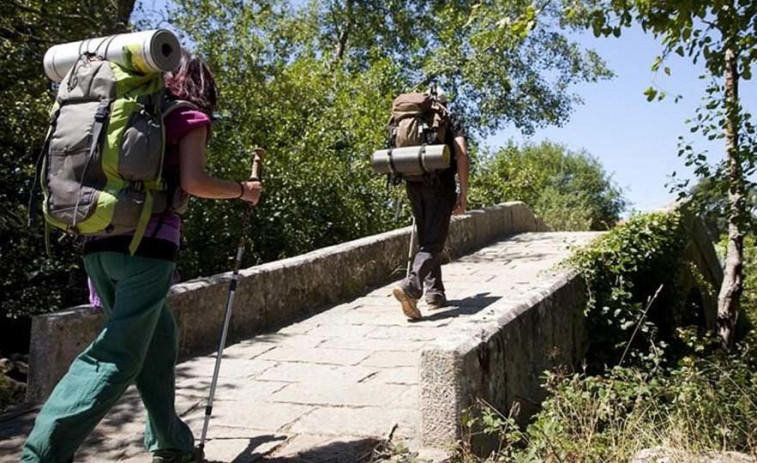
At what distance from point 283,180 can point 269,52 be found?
404 cm

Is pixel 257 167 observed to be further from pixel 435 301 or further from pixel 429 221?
pixel 435 301

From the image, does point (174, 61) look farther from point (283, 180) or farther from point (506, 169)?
point (506, 169)

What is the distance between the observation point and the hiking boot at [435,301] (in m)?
6.91

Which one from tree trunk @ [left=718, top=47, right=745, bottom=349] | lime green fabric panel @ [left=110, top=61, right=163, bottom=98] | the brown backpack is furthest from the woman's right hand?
tree trunk @ [left=718, top=47, right=745, bottom=349]

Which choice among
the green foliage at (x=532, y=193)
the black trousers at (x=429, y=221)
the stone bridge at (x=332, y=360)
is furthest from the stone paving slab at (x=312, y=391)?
the green foliage at (x=532, y=193)

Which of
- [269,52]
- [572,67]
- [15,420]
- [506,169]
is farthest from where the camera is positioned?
[572,67]

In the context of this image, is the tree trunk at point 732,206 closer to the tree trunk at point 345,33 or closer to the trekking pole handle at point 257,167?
the trekking pole handle at point 257,167

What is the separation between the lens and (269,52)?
578 inches

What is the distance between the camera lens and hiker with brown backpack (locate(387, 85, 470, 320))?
6.42m

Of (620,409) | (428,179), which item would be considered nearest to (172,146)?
(620,409)

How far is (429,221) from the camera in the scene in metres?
6.56

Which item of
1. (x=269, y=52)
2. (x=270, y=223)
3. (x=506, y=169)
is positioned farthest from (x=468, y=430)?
(x=506, y=169)

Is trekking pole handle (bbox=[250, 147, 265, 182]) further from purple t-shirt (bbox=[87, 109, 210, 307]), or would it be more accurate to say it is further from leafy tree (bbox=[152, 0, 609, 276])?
leafy tree (bbox=[152, 0, 609, 276])

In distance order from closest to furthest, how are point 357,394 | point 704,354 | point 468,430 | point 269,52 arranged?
1. point 468,430
2. point 357,394
3. point 704,354
4. point 269,52
